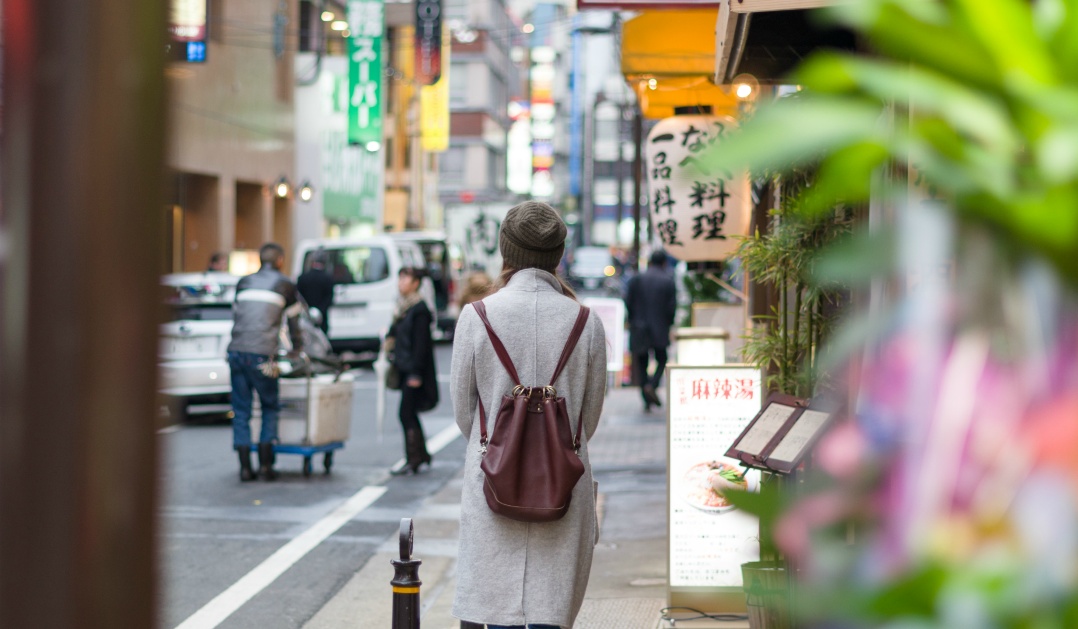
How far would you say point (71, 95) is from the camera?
1595 mm

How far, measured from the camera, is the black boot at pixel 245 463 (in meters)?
11.4

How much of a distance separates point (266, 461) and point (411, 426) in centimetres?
136

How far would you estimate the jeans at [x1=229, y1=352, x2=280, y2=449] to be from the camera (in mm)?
11328

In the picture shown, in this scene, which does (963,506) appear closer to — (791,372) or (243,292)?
(791,372)

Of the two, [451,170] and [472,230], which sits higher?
[451,170]

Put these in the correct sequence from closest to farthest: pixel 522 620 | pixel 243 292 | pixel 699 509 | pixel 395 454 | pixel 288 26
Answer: pixel 522 620, pixel 699 509, pixel 243 292, pixel 395 454, pixel 288 26

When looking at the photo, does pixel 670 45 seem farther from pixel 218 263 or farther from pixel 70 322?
pixel 218 263

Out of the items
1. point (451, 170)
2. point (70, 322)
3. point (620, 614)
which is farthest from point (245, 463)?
point (451, 170)

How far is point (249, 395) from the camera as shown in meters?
11.4

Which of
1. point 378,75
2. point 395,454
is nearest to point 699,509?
point 395,454

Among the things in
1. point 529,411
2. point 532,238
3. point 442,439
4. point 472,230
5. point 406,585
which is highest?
point 472,230

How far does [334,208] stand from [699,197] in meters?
27.4

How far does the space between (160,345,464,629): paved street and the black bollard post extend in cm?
90

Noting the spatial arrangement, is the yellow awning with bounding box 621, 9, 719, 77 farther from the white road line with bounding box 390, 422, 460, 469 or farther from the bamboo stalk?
the bamboo stalk
